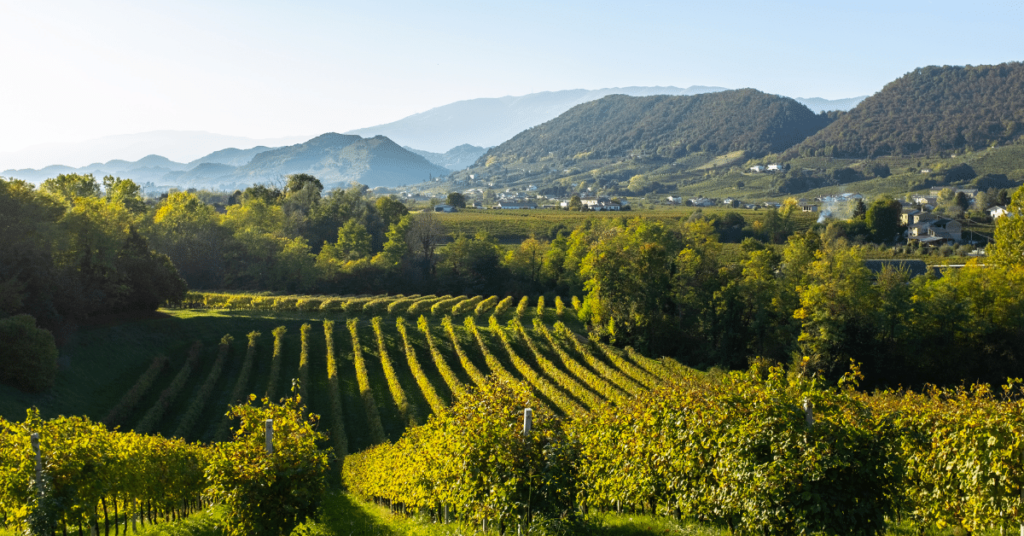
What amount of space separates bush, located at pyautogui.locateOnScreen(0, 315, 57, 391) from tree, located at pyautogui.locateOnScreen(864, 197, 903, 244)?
83.7 meters

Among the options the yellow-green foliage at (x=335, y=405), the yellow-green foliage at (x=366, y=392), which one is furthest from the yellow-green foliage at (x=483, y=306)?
the yellow-green foliage at (x=335, y=405)

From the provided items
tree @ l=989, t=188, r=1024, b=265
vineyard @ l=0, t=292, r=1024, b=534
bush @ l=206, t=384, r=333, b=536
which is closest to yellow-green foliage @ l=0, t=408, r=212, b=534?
vineyard @ l=0, t=292, r=1024, b=534

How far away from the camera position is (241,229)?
239 ft

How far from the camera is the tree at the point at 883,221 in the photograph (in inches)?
3100

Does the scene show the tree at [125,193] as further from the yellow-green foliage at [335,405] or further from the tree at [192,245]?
Answer: the yellow-green foliage at [335,405]

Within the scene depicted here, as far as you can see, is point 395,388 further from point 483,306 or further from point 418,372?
point 483,306

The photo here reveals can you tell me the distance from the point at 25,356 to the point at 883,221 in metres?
85.3

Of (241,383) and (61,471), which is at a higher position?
(61,471)

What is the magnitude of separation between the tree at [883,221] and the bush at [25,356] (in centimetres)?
8369

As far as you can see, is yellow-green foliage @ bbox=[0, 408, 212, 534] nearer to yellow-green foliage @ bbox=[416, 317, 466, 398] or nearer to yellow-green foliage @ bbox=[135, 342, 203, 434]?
yellow-green foliage @ bbox=[135, 342, 203, 434]

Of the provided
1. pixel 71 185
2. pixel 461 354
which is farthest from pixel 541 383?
pixel 71 185

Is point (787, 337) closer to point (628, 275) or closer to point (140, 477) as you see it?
point (628, 275)

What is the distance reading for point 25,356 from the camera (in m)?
28.7

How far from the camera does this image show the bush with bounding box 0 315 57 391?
2859 cm
